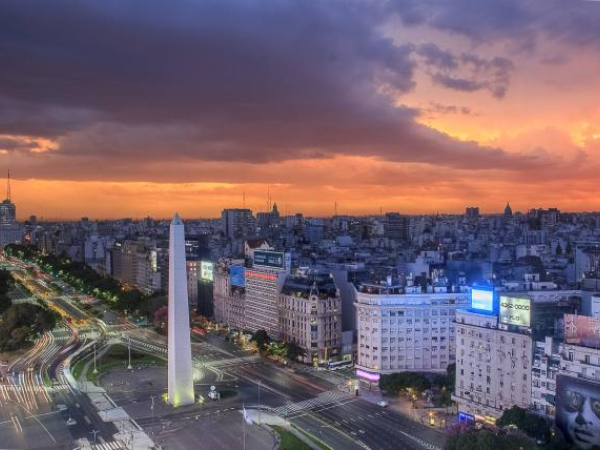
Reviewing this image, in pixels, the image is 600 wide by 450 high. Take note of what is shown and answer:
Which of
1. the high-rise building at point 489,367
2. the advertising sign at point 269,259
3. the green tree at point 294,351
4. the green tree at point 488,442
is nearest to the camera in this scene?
the green tree at point 488,442

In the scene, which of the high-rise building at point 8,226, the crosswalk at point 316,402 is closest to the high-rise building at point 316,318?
the crosswalk at point 316,402

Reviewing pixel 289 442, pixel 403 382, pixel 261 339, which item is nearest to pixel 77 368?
pixel 261 339

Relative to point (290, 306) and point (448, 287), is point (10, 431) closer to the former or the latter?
point (290, 306)

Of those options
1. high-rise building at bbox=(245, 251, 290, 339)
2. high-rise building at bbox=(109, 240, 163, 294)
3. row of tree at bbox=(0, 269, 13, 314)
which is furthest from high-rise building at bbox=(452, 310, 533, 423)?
high-rise building at bbox=(109, 240, 163, 294)

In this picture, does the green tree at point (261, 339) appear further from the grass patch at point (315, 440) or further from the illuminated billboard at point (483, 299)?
the illuminated billboard at point (483, 299)

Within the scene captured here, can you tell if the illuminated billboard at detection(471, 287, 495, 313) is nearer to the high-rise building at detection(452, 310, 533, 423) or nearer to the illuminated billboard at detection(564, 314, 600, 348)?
the high-rise building at detection(452, 310, 533, 423)

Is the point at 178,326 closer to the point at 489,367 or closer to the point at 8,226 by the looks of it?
the point at 489,367

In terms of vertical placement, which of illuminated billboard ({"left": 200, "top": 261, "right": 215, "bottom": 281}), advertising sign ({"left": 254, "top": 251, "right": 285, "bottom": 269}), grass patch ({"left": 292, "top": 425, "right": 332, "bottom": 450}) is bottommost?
grass patch ({"left": 292, "top": 425, "right": 332, "bottom": 450})
